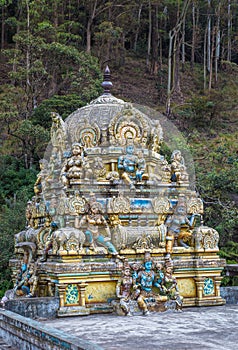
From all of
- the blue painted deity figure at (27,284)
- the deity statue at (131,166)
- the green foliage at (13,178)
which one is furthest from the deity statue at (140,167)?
the green foliage at (13,178)

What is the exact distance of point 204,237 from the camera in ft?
33.4

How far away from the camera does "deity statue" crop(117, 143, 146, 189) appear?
10.3m

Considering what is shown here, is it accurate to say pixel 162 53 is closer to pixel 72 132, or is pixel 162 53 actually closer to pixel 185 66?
pixel 185 66

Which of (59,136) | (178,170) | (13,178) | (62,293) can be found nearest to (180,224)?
(178,170)

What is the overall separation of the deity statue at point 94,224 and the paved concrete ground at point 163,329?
1293 millimetres

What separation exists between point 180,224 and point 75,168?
7.44 ft

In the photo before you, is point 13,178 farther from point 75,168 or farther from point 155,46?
point 155,46

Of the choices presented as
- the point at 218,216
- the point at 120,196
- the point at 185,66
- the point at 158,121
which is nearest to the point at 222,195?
the point at 218,216

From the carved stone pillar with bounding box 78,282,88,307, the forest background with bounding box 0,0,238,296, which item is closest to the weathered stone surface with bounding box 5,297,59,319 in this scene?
the carved stone pillar with bounding box 78,282,88,307

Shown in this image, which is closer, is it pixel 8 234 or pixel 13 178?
pixel 8 234

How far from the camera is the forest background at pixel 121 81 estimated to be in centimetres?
1975

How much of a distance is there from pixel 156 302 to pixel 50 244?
2129 mm

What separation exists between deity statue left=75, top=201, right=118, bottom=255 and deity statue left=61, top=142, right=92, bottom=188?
0.62 meters

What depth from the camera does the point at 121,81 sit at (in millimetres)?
36406
